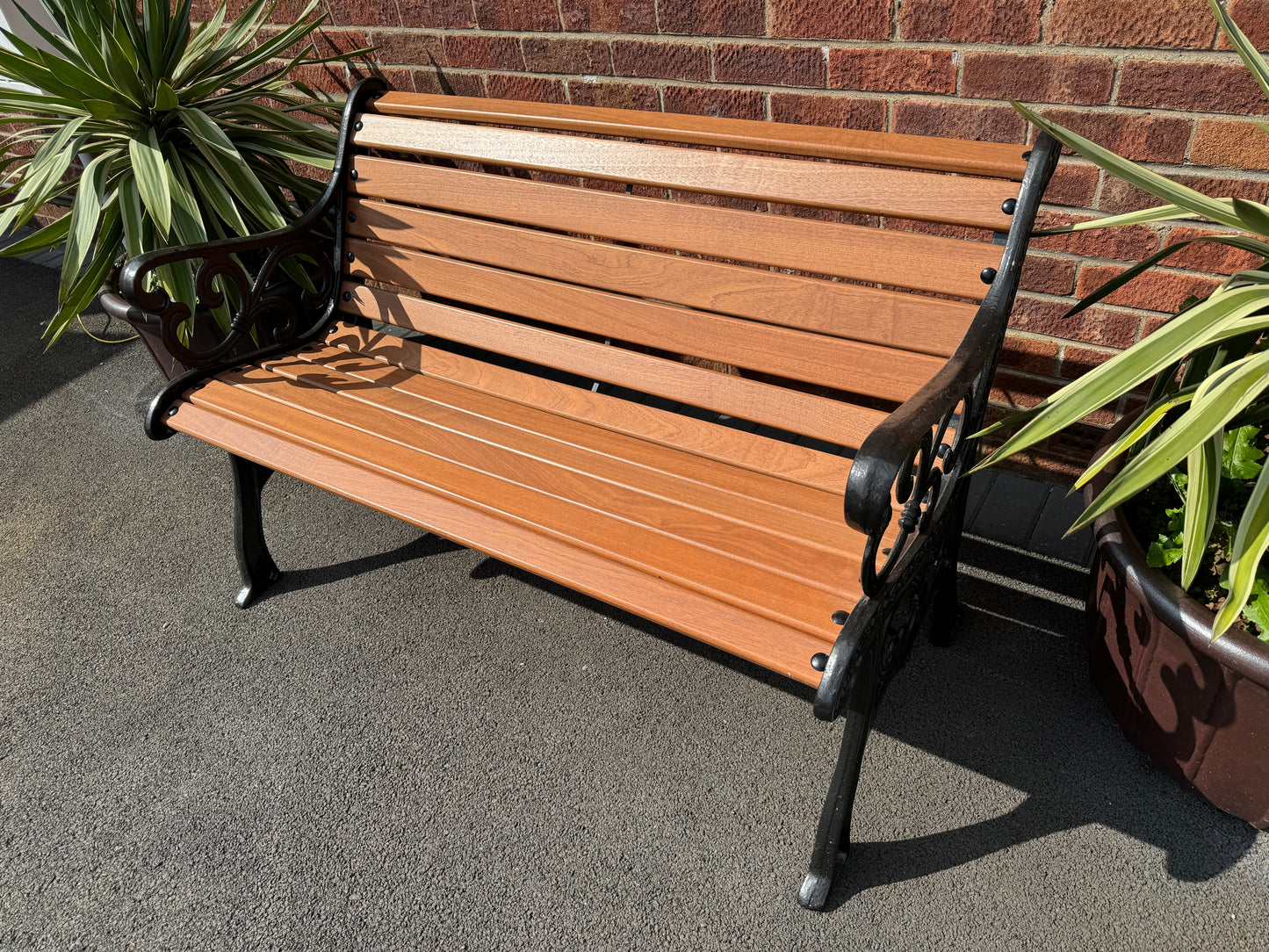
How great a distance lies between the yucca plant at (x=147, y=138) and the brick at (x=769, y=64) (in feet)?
4.00

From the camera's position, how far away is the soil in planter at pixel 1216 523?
161cm

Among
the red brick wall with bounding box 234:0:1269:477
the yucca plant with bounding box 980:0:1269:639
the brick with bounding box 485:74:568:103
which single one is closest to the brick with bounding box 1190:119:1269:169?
the red brick wall with bounding box 234:0:1269:477

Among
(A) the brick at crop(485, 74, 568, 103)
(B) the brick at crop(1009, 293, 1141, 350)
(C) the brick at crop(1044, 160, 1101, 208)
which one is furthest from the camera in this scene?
(A) the brick at crop(485, 74, 568, 103)

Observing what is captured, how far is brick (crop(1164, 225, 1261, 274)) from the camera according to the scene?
1.97 m

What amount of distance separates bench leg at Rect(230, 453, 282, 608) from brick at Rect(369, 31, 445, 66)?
141cm

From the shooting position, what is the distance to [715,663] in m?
2.19

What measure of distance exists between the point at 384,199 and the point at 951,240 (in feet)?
4.96

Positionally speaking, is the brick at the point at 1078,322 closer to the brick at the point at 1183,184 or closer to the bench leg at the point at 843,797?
the brick at the point at 1183,184

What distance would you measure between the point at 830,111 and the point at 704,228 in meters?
0.61

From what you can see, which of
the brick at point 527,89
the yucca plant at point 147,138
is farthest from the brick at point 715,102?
the yucca plant at point 147,138

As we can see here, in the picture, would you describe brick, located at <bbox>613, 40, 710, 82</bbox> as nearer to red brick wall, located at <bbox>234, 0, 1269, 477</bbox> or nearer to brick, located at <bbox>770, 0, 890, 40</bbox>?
red brick wall, located at <bbox>234, 0, 1269, 477</bbox>

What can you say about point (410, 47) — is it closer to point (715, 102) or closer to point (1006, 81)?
point (715, 102)

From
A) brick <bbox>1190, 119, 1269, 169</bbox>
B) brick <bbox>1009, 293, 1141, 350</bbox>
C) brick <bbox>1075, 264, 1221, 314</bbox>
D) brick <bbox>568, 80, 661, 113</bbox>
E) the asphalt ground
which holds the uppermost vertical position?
brick <bbox>568, 80, 661, 113</bbox>

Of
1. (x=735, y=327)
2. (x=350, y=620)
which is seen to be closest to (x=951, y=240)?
(x=735, y=327)
